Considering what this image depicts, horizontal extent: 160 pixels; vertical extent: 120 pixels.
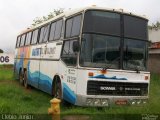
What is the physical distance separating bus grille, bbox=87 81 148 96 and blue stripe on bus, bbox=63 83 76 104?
65 centimetres

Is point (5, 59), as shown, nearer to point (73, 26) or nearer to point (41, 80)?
point (41, 80)

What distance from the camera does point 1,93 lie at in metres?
16.5

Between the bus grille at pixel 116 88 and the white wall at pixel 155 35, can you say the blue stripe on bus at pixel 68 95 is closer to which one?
the bus grille at pixel 116 88

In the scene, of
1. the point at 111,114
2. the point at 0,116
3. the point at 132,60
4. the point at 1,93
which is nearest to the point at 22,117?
the point at 0,116

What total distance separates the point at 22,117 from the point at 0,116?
2.35ft

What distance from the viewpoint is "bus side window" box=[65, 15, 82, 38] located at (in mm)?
12492

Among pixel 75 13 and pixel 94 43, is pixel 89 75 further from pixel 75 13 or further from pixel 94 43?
pixel 75 13

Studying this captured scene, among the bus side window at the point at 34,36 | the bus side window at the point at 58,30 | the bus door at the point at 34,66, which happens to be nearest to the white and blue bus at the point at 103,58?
the bus side window at the point at 58,30

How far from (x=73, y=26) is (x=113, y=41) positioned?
1.56m

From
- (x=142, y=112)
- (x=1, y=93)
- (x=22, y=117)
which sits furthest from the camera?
(x=1, y=93)

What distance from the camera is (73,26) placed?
13.1 meters

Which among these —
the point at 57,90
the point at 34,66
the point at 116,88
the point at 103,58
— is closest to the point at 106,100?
the point at 116,88

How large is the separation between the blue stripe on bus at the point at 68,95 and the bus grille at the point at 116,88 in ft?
2.15

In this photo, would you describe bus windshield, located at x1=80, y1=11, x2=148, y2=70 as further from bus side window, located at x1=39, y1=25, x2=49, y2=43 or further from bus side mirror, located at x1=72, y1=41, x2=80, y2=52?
bus side window, located at x1=39, y1=25, x2=49, y2=43
